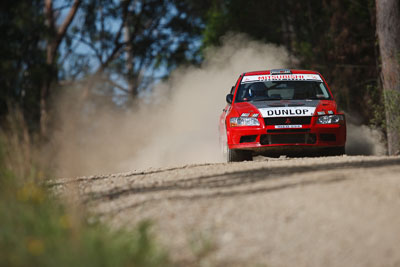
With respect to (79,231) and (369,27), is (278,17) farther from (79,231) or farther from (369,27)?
(79,231)

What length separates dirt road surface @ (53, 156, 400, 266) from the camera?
4.86 meters

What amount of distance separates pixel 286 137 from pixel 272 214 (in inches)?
195

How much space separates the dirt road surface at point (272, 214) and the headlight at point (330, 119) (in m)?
2.77

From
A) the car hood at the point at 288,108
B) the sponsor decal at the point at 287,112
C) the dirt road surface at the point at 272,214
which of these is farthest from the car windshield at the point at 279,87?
the dirt road surface at the point at 272,214

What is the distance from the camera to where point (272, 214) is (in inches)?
222

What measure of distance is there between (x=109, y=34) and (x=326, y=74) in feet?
44.4

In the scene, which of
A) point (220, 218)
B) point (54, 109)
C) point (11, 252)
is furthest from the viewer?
point (54, 109)

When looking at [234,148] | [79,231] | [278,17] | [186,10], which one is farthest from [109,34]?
[79,231]

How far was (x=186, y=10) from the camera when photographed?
36.2m

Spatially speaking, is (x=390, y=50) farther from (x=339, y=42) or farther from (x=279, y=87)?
(x=339, y=42)

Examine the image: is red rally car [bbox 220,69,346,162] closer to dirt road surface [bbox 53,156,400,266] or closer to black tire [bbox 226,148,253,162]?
black tire [bbox 226,148,253,162]

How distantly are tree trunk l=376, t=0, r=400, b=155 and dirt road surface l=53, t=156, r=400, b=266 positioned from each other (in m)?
8.11

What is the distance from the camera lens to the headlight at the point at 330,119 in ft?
34.7

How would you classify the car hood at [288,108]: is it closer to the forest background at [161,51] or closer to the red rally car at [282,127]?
the red rally car at [282,127]
